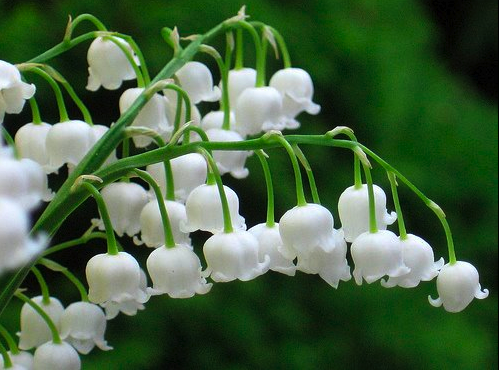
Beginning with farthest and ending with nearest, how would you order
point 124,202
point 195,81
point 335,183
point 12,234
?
point 335,183 < point 195,81 < point 124,202 < point 12,234

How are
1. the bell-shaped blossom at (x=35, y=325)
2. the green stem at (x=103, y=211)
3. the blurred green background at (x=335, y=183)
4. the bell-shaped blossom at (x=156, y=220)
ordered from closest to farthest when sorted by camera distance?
1. the green stem at (x=103, y=211)
2. the bell-shaped blossom at (x=156, y=220)
3. the bell-shaped blossom at (x=35, y=325)
4. the blurred green background at (x=335, y=183)

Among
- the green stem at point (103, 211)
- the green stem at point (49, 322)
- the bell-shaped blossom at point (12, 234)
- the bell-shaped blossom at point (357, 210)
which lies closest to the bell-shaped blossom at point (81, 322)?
the green stem at point (49, 322)

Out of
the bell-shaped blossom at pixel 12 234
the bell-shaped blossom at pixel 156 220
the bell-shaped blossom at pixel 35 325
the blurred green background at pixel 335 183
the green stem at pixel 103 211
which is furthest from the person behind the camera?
the blurred green background at pixel 335 183

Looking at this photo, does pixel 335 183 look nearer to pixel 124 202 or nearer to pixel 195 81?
pixel 195 81

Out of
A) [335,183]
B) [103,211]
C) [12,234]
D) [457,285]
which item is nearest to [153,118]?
[103,211]

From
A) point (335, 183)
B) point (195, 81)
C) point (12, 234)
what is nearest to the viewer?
point (12, 234)

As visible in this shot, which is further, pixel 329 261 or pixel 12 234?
pixel 329 261

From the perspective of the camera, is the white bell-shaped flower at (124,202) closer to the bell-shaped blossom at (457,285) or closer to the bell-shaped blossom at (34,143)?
the bell-shaped blossom at (34,143)
